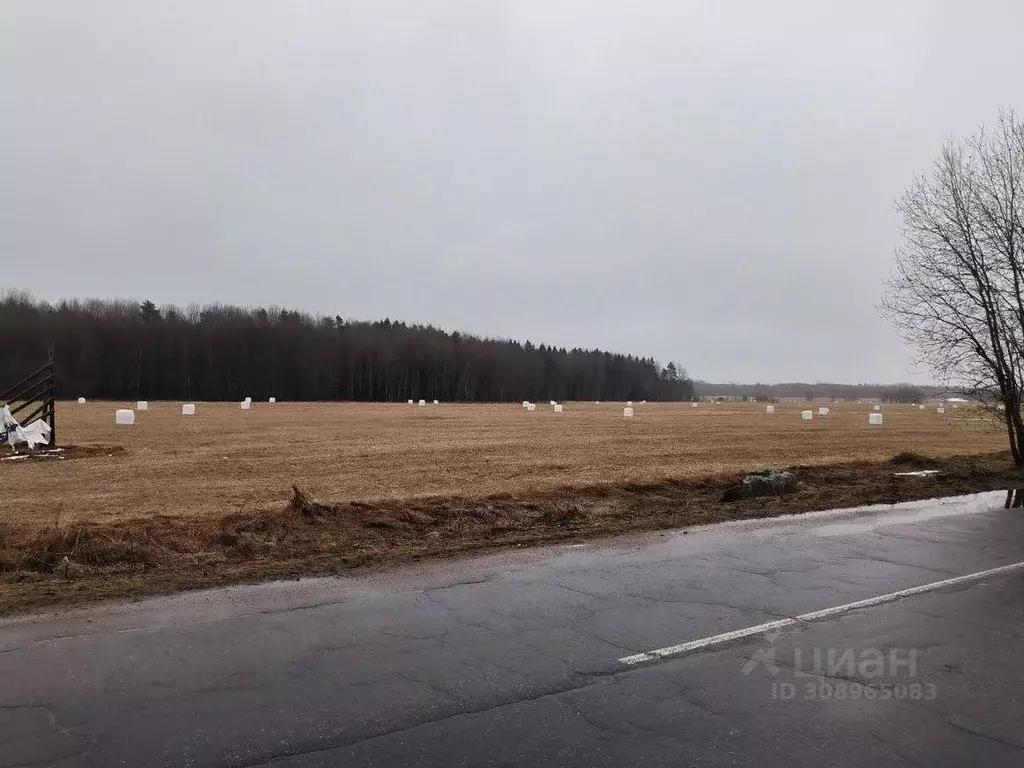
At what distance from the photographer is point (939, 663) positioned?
16.1 ft

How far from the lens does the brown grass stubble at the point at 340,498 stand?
799 centimetres

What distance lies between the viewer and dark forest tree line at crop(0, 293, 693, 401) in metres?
106

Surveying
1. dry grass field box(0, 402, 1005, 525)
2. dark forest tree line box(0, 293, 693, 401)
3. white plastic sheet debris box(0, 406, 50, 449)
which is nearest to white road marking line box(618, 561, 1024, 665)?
dry grass field box(0, 402, 1005, 525)

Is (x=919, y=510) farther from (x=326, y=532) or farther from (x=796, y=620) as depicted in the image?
(x=326, y=532)

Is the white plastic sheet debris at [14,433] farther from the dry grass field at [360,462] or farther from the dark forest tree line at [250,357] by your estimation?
the dark forest tree line at [250,357]

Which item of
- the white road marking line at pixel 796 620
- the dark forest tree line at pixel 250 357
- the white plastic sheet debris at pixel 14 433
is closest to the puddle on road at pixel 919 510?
the white road marking line at pixel 796 620

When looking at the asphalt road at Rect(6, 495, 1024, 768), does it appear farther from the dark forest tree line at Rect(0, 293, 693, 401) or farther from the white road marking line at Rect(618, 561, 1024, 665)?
the dark forest tree line at Rect(0, 293, 693, 401)

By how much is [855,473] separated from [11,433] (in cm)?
2191

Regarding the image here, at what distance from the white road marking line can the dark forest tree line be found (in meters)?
102

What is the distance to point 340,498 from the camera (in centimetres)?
1273

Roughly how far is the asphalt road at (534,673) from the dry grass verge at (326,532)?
2.86 ft

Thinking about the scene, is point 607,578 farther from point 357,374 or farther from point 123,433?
point 357,374

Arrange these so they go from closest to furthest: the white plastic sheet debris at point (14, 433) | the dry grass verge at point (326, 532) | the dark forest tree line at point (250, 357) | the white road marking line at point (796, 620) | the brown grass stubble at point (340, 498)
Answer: the white road marking line at point (796, 620) < the dry grass verge at point (326, 532) < the brown grass stubble at point (340, 498) < the white plastic sheet debris at point (14, 433) < the dark forest tree line at point (250, 357)

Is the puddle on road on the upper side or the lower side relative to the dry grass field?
lower
